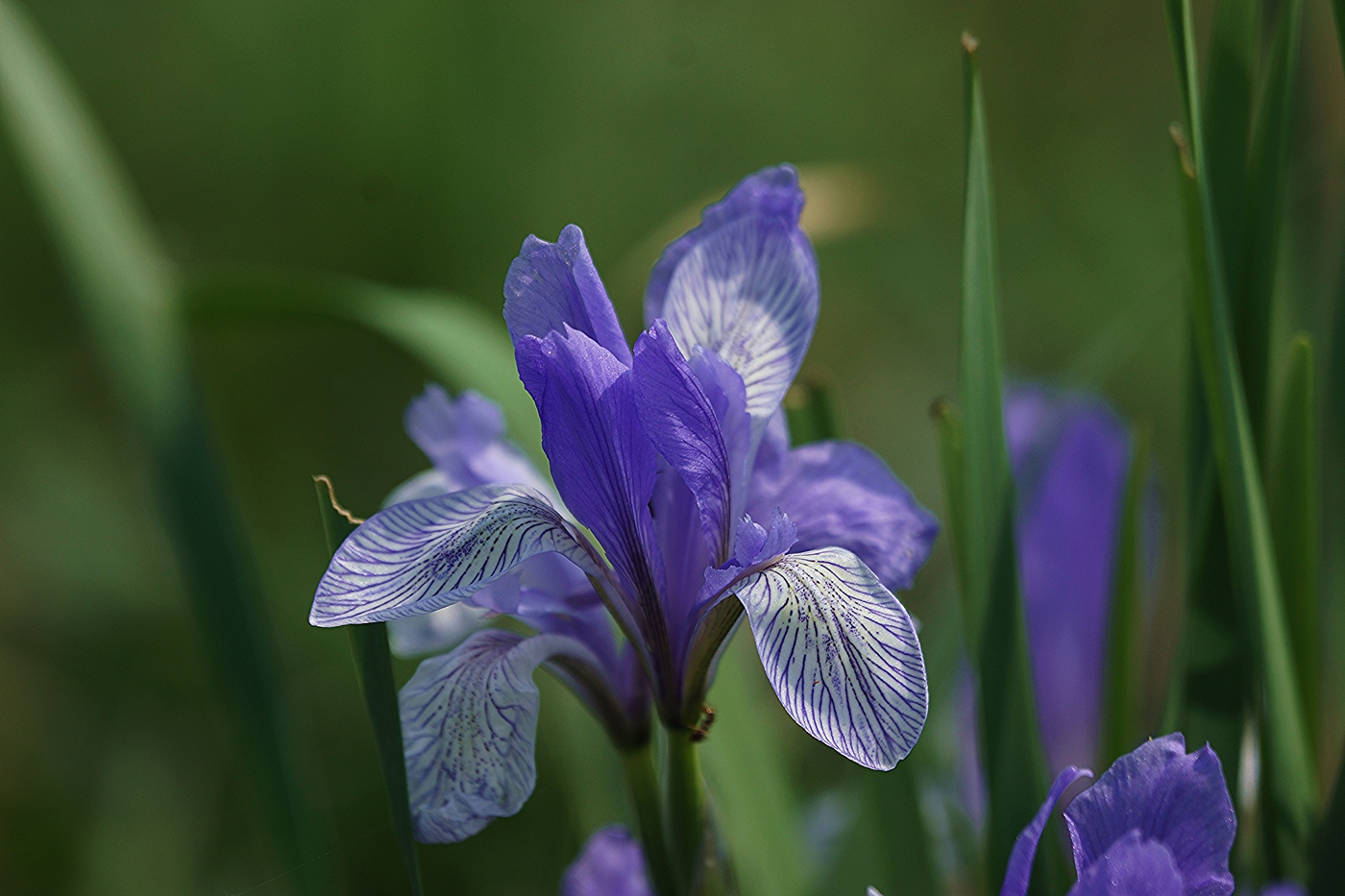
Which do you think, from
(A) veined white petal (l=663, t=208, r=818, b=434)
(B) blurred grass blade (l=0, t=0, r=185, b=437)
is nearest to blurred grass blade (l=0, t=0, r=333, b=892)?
(B) blurred grass blade (l=0, t=0, r=185, b=437)

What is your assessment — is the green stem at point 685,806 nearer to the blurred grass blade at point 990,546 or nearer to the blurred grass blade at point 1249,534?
the blurred grass blade at point 990,546

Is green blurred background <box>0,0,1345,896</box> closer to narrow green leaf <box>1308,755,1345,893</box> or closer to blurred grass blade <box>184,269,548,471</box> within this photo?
blurred grass blade <box>184,269,548,471</box>

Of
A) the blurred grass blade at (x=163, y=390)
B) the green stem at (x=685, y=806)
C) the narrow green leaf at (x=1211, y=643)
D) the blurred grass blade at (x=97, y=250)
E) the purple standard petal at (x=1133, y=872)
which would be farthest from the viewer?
the blurred grass blade at (x=97, y=250)

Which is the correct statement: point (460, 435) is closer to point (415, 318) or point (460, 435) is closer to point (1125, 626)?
point (415, 318)

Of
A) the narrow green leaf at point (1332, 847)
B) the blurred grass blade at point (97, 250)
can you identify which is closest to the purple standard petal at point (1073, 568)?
the narrow green leaf at point (1332, 847)

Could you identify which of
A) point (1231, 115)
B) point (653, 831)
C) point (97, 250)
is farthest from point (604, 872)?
point (97, 250)

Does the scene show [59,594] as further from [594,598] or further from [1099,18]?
[1099,18]
